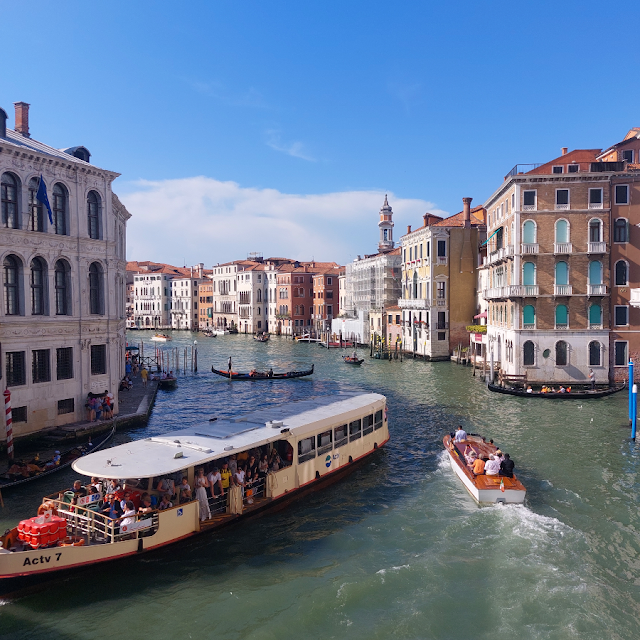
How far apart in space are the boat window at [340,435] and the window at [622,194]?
21.3 meters

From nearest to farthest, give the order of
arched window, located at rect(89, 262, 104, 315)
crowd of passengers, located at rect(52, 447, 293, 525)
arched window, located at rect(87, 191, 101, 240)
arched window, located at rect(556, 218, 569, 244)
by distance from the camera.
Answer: crowd of passengers, located at rect(52, 447, 293, 525)
arched window, located at rect(87, 191, 101, 240)
arched window, located at rect(89, 262, 104, 315)
arched window, located at rect(556, 218, 569, 244)

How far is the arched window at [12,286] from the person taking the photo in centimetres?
1800

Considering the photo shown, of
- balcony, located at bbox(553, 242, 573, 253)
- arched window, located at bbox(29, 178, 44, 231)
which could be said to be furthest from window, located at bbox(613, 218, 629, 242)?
arched window, located at bbox(29, 178, 44, 231)

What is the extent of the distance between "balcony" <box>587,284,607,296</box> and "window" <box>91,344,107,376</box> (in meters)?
22.7

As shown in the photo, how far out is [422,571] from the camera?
10.7 metres

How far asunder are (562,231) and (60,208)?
23.0m

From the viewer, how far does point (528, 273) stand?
30250 mm

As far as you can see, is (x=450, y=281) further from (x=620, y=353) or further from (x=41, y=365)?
(x=41, y=365)

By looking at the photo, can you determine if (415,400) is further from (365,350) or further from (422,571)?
(365,350)

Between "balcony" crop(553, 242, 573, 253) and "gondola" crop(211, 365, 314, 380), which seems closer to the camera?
"balcony" crop(553, 242, 573, 253)

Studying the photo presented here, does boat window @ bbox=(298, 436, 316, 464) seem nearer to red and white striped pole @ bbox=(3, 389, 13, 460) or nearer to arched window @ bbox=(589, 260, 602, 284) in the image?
red and white striped pole @ bbox=(3, 389, 13, 460)

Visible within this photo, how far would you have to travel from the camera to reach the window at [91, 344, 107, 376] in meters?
21.0

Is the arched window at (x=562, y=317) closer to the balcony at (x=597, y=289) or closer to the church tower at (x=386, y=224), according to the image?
the balcony at (x=597, y=289)

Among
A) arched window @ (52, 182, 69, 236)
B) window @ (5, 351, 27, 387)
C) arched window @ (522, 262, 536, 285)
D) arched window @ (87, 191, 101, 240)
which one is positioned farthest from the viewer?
arched window @ (522, 262, 536, 285)
